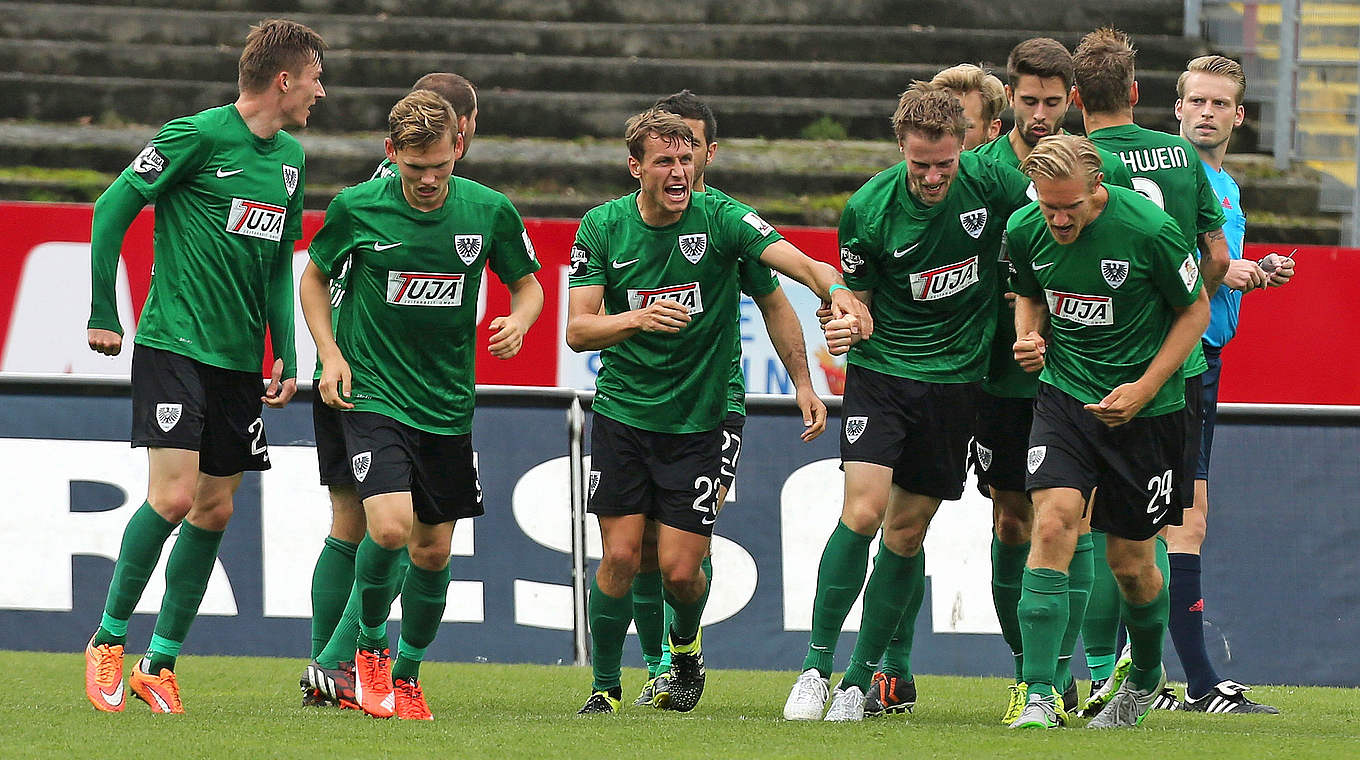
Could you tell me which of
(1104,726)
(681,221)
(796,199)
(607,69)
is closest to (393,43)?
(607,69)

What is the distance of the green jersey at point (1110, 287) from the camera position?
494 centimetres

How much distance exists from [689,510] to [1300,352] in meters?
5.07

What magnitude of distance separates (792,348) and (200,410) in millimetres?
1911

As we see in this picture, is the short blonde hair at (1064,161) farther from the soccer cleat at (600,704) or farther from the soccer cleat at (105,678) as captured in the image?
the soccer cleat at (105,678)

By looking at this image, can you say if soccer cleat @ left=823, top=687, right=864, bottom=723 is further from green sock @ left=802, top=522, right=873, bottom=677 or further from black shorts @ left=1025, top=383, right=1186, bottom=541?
black shorts @ left=1025, top=383, right=1186, bottom=541

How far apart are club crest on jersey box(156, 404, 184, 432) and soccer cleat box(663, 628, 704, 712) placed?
182cm

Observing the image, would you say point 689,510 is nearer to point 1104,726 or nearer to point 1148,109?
point 1104,726

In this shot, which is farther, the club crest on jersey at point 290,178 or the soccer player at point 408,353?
the club crest on jersey at point 290,178

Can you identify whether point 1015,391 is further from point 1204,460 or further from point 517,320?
point 517,320

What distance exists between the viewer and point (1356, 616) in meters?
7.01

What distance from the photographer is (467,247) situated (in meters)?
5.26

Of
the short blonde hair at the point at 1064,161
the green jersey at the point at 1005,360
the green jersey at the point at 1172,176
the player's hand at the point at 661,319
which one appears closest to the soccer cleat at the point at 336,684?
the player's hand at the point at 661,319

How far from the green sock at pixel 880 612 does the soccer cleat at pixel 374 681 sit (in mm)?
1418

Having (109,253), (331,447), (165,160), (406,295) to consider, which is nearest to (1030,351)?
(406,295)
